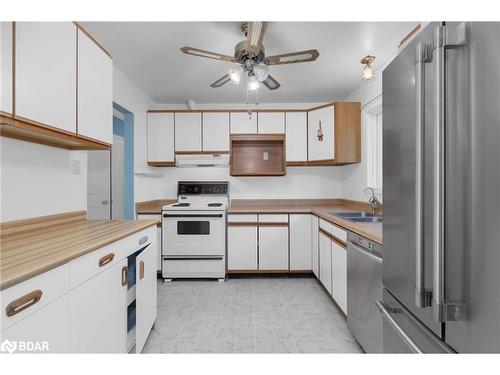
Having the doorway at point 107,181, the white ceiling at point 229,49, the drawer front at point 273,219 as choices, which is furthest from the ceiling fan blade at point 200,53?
the doorway at point 107,181

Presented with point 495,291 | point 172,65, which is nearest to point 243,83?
point 172,65

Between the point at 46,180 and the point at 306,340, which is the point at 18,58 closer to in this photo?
the point at 46,180

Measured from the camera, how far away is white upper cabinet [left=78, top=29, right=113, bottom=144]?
1.45 meters

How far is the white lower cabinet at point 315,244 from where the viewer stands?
2777 millimetres

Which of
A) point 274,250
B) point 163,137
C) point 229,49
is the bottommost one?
point 274,250

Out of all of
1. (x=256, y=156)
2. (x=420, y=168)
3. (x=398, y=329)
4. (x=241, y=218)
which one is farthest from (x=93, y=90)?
(x=256, y=156)

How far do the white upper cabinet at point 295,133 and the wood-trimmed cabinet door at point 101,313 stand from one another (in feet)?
8.05

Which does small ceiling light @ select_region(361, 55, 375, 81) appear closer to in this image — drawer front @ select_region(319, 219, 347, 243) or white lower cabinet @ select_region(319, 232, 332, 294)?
drawer front @ select_region(319, 219, 347, 243)

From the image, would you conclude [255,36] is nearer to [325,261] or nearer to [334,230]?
[334,230]

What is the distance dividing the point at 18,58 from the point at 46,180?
0.76 m

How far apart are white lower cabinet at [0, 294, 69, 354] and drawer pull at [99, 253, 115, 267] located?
23 centimetres

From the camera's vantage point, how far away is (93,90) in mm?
1574

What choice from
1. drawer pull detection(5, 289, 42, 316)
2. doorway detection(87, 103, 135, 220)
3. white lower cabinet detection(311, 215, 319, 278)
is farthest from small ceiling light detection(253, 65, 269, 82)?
doorway detection(87, 103, 135, 220)

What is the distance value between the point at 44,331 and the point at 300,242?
253cm
